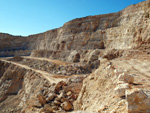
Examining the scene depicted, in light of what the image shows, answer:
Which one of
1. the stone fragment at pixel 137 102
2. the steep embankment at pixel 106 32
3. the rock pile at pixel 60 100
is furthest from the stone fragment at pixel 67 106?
the steep embankment at pixel 106 32

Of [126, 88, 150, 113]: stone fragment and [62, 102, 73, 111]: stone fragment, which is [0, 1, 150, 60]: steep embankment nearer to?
[62, 102, 73, 111]: stone fragment

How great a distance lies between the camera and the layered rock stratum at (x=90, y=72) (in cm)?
461

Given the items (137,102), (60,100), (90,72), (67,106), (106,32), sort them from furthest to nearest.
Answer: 1. (106,32)
2. (90,72)
3. (60,100)
4. (67,106)
5. (137,102)

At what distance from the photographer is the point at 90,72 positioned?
61.9 feet

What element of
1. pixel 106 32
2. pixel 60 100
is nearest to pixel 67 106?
pixel 60 100

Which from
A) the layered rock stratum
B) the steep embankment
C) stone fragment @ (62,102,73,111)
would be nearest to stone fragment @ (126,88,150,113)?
the layered rock stratum

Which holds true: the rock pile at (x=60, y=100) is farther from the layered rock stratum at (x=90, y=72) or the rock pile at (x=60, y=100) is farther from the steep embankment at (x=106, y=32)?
the steep embankment at (x=106, y=32)

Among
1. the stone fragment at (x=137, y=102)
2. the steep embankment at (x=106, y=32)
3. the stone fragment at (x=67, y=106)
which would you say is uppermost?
the steep embankment at (x=106, y=32)

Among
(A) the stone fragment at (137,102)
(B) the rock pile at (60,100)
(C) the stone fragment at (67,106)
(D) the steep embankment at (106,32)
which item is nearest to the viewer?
(A) the stone fragment at (137,102)

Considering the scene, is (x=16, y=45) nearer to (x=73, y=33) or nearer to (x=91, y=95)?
(x=73, y=33)

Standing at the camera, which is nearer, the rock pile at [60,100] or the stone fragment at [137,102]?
the stone fragment at [137,102]

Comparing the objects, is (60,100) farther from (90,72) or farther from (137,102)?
(90,72)

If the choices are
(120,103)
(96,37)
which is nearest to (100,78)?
(120,103)

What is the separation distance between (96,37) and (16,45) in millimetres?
40557
